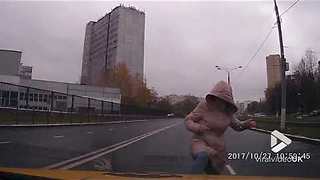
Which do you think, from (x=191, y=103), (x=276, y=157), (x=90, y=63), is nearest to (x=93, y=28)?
(x=90, y=63)

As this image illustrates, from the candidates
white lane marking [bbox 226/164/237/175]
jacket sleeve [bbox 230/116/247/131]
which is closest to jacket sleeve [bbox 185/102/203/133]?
jacket sleeve [bbox 230/116/247/131]

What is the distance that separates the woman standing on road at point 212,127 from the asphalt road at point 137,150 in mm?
113

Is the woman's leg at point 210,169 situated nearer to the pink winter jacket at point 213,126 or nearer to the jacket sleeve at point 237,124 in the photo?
the pink winter jacket at point 213,126

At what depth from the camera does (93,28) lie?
14.8 feet

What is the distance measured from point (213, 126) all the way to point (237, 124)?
0.24 m

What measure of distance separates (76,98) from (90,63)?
454mm

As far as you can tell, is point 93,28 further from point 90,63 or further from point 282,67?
point 282,67

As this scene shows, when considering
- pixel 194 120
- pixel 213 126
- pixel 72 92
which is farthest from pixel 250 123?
pixel 72 92

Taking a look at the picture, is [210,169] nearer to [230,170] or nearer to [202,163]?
[202,163]

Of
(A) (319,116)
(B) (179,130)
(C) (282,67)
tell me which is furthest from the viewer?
(B) (179,130)

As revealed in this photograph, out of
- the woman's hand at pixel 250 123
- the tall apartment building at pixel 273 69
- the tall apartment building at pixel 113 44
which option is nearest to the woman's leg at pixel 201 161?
the woman's hand at pixel 250 123

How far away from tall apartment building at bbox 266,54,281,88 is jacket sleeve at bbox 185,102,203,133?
78 cm

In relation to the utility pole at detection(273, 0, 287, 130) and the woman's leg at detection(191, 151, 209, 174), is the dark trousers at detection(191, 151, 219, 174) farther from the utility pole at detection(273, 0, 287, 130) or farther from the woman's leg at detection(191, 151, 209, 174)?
the utility pole at detection(273, 0, 287, 130)

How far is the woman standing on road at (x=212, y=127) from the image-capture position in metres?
3.75
